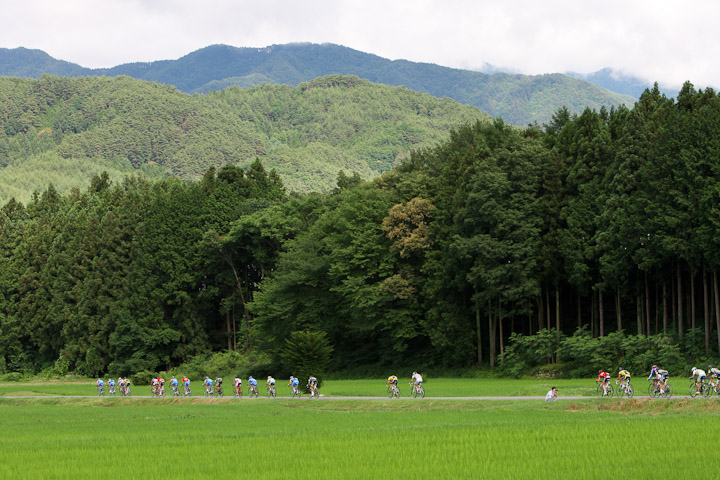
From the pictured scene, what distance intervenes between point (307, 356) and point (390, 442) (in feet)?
74.8

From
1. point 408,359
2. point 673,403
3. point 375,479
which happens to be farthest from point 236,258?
point 375,479

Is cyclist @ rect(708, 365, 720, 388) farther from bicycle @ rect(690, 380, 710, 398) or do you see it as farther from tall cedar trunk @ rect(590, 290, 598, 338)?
tall cedar trunk @ rect(590, 290, 598, 338)

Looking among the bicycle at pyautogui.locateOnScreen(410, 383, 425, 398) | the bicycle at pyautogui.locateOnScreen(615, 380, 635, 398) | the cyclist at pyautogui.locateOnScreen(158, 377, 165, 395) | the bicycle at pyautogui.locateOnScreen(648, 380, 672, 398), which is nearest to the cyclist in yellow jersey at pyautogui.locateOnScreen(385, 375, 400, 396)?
the bicycle at pyautogui.locateOnScreen(410, 383, 425, 398)

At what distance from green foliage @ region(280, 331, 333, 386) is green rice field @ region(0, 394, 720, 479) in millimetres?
8969

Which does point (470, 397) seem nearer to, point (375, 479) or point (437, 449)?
point (437, 449)

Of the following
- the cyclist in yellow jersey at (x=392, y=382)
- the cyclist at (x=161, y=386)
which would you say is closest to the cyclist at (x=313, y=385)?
the cyclist in yellow jersey at (x=392, y=382)

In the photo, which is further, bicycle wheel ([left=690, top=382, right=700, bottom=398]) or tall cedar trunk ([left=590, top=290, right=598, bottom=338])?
tall cedar trunk ([left=590, top=290, right=598, bottom=338])

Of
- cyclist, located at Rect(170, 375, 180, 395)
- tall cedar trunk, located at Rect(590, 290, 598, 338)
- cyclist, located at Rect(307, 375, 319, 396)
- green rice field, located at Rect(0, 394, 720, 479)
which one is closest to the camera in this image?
green rice field, located at Rect(0, 394, 720, 479)

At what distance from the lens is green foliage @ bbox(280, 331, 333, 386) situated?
45438 mm

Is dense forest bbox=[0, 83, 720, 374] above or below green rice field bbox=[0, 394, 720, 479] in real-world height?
above

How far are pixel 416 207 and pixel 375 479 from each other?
148 ft

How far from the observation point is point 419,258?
6341 centimetres

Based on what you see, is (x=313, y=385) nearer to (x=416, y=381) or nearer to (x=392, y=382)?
(x=392, y=382)

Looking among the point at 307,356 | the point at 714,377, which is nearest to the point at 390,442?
the point at 714,377
